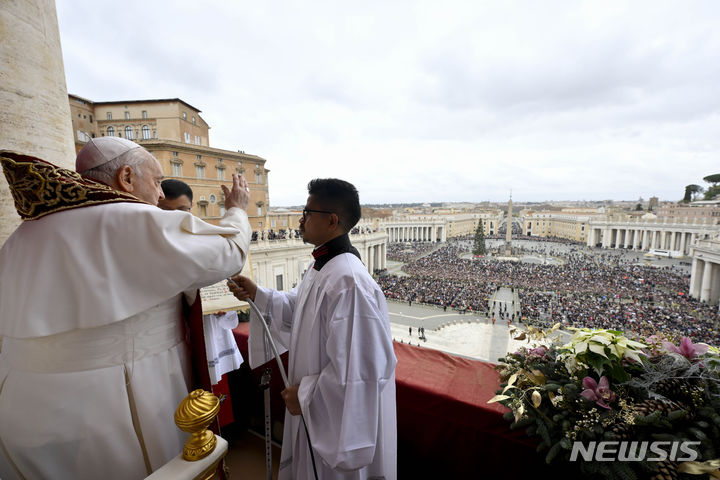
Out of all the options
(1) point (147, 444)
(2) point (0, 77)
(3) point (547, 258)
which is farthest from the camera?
(3) point (547, 258)

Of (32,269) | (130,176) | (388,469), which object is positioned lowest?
(388,469)

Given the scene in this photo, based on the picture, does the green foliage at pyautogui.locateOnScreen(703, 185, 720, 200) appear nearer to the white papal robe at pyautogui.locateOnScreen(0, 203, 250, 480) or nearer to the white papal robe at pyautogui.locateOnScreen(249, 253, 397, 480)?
the white papal robe at pyautogui.locateOnScreen(249, 253, 397, 480)

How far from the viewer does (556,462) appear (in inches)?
57.7

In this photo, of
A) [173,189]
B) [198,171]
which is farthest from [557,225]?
[173,189]

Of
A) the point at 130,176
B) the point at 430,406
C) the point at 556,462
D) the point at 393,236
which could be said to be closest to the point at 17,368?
the point at 130,176

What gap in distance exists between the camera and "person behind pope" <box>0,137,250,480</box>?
1095 mm

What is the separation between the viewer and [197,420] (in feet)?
3.34

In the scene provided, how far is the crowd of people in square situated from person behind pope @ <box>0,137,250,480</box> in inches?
472

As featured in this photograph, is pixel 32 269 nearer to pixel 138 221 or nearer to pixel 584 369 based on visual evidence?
pixel 138 221

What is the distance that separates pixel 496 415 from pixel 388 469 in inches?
25.5

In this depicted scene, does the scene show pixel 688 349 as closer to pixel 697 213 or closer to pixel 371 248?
pixel 371 248

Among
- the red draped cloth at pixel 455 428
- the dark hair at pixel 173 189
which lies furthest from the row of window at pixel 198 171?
the red draped cloth at pixel 455 428

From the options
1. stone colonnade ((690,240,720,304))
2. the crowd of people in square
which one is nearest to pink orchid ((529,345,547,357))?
the crowd of people in square

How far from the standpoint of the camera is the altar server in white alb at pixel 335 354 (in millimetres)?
1389
